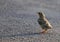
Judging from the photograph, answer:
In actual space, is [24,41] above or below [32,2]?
below

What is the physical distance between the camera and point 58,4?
14.6m

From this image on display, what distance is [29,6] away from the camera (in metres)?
14.3

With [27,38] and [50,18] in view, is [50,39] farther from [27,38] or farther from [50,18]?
[50,18]

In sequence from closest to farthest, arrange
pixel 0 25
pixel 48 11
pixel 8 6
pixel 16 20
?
pixel 0 25
pixel 16 20
pixel 48 11
pixel 8 6

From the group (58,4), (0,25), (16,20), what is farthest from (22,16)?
(58,4)

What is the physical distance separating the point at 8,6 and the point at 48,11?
192 cm

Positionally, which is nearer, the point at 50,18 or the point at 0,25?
the point at 0,25

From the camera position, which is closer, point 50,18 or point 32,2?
point 50,18

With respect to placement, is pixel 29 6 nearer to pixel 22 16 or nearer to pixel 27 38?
pixel 22 16

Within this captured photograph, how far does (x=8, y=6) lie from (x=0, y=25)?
346 centimetres

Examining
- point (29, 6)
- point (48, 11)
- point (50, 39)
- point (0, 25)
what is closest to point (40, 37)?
point (50, 39)

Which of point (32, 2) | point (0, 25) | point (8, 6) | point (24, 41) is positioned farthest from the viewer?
point (32, 2)

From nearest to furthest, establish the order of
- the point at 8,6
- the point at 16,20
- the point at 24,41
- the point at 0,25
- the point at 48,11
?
the point at 24,41 → the point at 0,25 → the point at 16,20 → the point at 48,11 → the point at 8,6

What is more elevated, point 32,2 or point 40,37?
point 32,2
